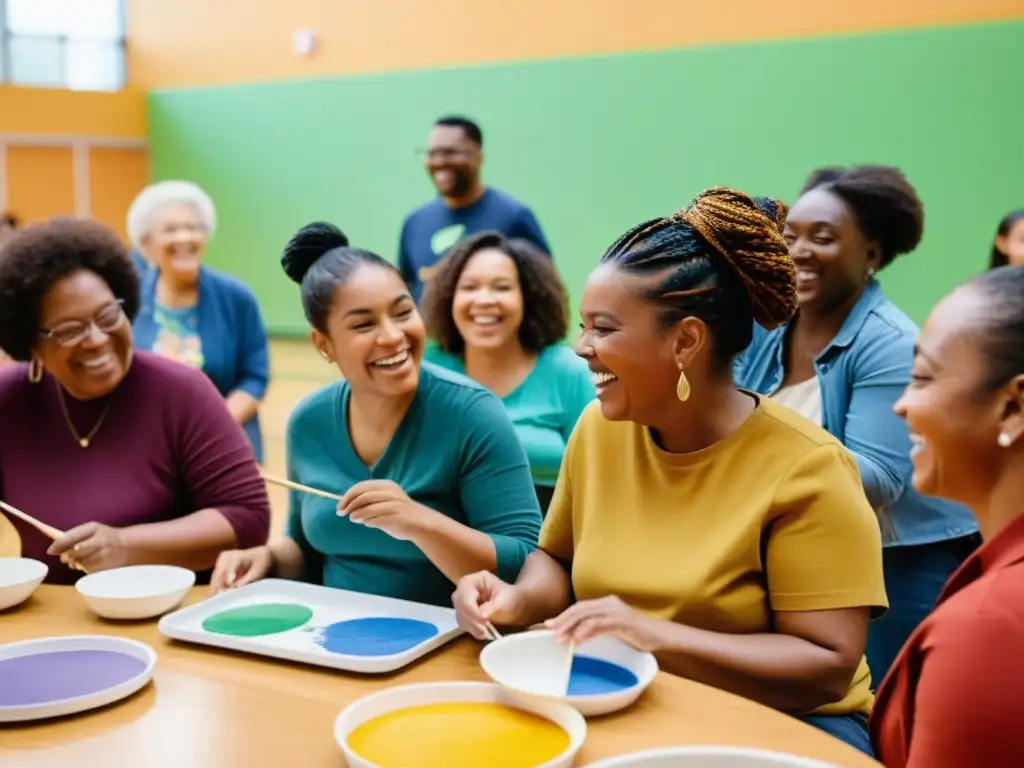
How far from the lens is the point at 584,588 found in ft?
5.12

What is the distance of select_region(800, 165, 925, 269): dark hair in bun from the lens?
2307 mm

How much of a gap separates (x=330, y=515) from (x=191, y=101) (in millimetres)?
6097

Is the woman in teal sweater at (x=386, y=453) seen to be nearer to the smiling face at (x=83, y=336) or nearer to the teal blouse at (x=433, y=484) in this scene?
the teal blouse at (x=433, y=484)

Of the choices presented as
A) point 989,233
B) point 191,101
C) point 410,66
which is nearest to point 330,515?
point 989,233

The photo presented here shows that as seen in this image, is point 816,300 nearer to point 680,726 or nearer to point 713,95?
point 680,726

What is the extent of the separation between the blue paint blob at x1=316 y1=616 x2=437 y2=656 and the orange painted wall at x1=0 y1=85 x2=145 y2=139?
6.68 m

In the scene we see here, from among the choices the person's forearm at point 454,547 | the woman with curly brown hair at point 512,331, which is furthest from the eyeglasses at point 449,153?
the person's forearm at point 454,547

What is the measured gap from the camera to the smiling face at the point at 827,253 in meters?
2.27

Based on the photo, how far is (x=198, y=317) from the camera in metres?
3.59

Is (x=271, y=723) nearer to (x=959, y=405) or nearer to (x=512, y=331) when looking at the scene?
(x=959, y=405)

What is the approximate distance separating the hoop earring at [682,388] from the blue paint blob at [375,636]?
48 cm

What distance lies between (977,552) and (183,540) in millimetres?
1374

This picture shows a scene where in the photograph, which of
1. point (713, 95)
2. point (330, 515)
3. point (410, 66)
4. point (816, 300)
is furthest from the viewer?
point (410, 66)

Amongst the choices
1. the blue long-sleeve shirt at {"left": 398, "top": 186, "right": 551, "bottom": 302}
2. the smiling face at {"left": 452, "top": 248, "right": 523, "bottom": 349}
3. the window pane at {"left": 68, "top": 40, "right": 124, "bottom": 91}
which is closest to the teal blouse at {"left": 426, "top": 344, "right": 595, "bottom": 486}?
the smiling face at {"left": 452, "top": 248, "right": 523, "bottom": 349}
